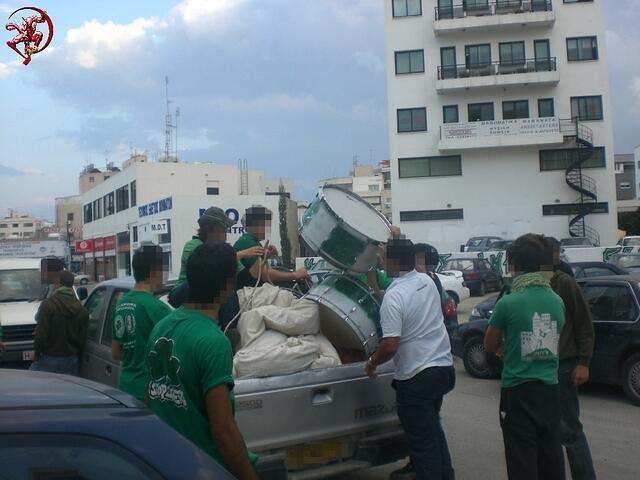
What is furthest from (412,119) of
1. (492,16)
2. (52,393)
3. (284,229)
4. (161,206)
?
(52,393)

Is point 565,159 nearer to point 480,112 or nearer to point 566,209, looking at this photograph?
point 566,209

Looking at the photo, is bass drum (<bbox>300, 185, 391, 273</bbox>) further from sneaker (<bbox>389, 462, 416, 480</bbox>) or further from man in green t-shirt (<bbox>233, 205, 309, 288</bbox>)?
sneaker (<bbox>389, 462, 416, 480</bbox>)

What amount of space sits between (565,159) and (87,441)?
45.4 meters

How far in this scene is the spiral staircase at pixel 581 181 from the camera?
43.2 metres

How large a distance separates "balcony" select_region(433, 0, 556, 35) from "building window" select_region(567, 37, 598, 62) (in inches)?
75.2

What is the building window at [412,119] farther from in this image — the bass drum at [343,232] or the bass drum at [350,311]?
the bass drum at [350,311]

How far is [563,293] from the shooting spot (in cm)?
536

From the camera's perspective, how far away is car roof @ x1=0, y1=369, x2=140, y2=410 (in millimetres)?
2221

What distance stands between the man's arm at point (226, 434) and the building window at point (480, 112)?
1726 inches

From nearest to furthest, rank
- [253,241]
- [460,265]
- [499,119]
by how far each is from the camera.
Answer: [253,241] → [460,265] → [499,119]

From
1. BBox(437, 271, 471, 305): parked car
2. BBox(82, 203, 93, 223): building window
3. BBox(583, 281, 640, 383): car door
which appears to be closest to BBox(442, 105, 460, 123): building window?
BBox(437, 271, 471, 305): parked car

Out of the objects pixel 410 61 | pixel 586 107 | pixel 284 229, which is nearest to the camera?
pixel 586 107

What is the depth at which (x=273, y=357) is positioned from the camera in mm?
4672

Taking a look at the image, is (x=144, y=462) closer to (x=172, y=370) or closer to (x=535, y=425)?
(x=172, y=370)
